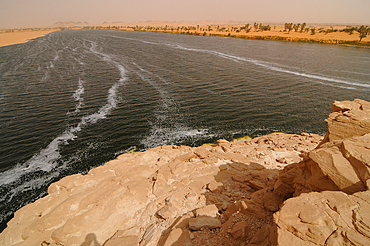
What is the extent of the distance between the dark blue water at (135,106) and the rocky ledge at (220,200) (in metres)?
4.75

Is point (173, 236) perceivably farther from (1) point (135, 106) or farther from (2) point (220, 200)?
(1) point (135, 106)

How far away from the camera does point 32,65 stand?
5412 cm

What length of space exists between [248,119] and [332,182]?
20.1 meters

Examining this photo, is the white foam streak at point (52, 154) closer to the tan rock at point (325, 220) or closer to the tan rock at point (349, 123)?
the tan rock at point (325, 220)

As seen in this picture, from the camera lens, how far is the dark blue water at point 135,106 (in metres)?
20.6

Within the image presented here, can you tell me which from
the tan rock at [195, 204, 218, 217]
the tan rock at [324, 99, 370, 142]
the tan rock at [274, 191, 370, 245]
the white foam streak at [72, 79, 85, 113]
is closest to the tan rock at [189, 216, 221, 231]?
the tan rock at [195, 204, 218, 217]

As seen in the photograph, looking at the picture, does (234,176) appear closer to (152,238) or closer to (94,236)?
(152,238)

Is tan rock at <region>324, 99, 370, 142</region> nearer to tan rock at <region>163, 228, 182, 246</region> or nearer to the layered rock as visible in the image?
the layered rock

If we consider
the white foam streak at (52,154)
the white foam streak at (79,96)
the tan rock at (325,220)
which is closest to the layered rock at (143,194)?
the tan rock at (325,220)

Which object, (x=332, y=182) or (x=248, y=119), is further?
(x=248, y=119)

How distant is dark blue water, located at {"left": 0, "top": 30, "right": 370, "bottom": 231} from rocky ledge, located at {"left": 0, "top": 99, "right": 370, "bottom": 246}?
4.75 m

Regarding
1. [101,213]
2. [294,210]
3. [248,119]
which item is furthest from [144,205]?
[248,119]

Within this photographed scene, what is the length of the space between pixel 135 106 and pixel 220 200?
73.5 feet

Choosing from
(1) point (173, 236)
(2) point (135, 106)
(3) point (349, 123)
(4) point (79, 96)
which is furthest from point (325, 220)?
(4) point (79, 96)
